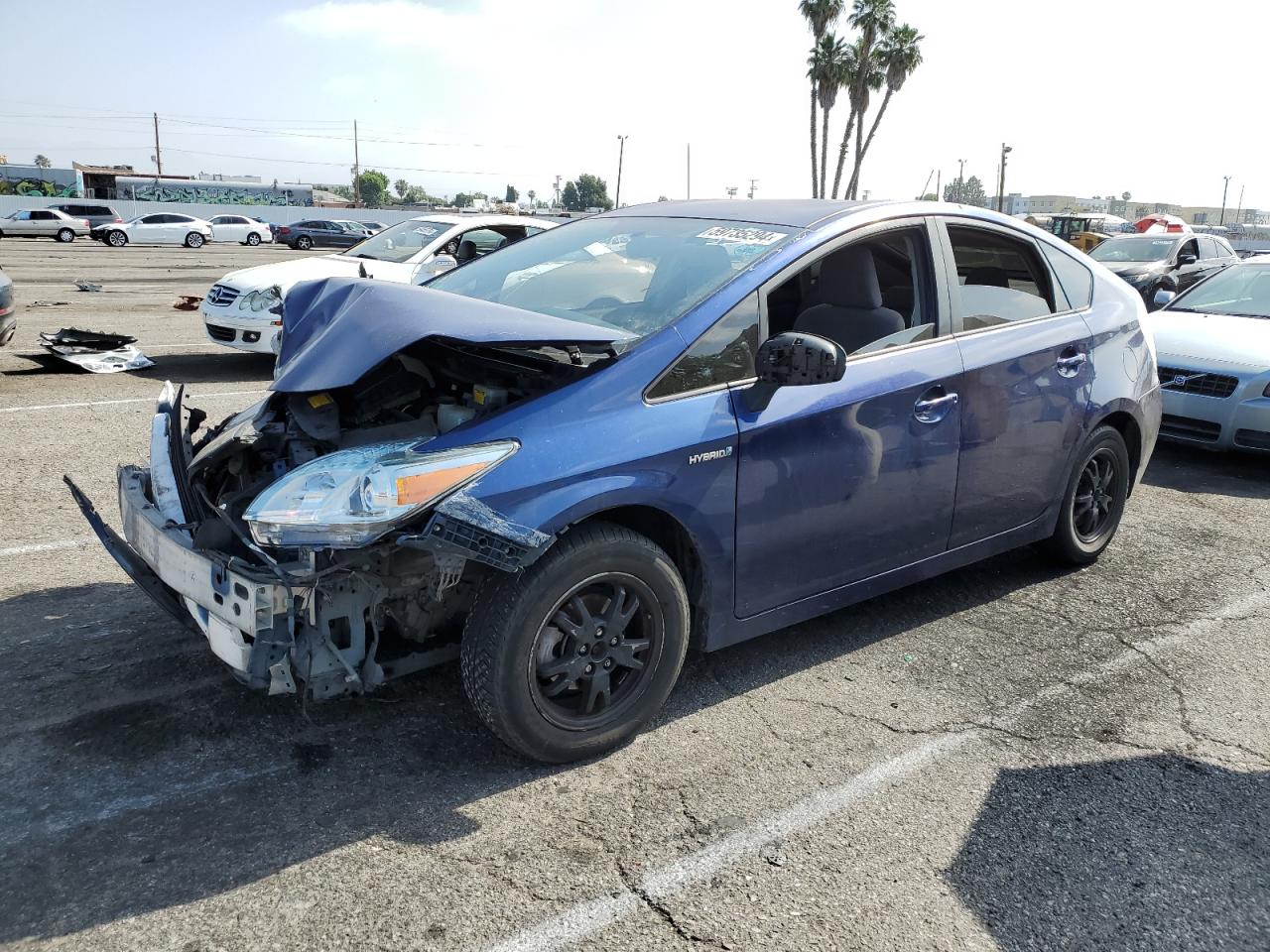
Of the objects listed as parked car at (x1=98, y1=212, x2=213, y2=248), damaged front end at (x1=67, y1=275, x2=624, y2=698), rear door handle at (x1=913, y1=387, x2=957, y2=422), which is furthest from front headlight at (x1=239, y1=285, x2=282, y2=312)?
parked car at (x1=98, y1=212, x2=213, y2=248)

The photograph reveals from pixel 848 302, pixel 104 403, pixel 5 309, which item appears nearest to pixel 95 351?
pixel 5 309

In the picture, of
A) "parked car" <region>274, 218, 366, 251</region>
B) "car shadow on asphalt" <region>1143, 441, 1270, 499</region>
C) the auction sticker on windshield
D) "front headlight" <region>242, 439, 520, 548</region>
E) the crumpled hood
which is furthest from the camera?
"parked car" <region>274, 218, 366, 251</region>

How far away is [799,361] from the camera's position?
3250 millimetres

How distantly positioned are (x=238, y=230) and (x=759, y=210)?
4523 centimetres

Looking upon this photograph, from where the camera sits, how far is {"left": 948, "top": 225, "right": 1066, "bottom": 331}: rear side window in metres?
4.25

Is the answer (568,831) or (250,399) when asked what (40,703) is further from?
(250,399)

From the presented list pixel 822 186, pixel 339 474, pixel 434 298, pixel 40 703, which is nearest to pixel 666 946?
pixel 339 474

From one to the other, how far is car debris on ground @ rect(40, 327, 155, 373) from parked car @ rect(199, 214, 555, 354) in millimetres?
822

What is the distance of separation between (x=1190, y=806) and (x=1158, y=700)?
30.8 inches

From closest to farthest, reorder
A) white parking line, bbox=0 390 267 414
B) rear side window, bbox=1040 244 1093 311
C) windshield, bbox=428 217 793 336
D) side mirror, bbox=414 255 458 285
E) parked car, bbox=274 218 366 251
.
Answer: windshield, bbox=428 217 793 336
rear side window, bbox=1040 244 1093 311
white parking line, bbox=0 390 267 414
side mirror, bbox=414 255 458 285
parked car, bbox=274 218 366 251

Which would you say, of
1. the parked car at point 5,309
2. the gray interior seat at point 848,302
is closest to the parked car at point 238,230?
the parked car at point 5,309

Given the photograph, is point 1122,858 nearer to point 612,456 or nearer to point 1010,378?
point 612,456

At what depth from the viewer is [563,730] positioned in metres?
3.14

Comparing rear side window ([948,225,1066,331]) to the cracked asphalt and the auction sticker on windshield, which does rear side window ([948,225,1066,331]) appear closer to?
the auction sticker on windshield
